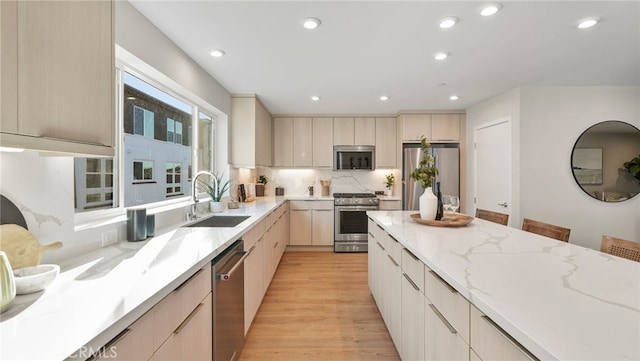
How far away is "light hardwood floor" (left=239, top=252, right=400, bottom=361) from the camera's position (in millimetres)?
2062

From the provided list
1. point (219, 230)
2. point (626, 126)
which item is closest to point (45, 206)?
point (219, 230)

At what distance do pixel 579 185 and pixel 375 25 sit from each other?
350cm

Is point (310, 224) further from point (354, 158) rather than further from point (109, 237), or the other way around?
point (109, 237)

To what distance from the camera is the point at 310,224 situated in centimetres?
476

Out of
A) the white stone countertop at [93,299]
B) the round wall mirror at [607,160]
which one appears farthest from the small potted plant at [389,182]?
the white stone countertop at [93,299]

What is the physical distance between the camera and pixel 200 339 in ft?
4.50

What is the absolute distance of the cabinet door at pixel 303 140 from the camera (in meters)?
5.05

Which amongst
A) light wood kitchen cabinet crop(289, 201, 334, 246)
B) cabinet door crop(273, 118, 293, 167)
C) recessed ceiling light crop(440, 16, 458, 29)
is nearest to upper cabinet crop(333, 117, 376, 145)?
cabinet door crop(273, 118, 293, 167)

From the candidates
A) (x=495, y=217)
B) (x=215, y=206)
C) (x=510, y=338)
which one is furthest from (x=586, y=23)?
(x=215, y=206)

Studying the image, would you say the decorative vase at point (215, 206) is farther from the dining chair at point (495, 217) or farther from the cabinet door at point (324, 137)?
the dining chair at point (495, 217)

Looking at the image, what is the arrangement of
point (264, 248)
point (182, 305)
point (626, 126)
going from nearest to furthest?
point (182, 305)
point (264, 248)
point (626, 126)

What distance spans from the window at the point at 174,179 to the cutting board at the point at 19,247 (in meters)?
1.60

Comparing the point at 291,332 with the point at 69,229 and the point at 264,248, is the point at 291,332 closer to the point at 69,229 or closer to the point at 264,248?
the point at 264,248

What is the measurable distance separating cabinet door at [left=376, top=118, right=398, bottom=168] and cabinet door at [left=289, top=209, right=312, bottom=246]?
162 centimetres
